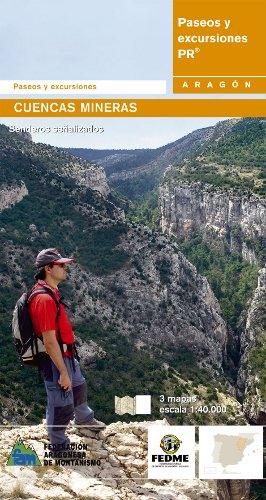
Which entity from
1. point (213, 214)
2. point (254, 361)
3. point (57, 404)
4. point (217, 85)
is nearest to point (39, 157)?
point (254, 361)

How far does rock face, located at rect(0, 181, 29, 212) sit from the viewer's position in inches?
1282

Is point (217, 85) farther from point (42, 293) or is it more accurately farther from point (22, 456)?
point (22, 456)

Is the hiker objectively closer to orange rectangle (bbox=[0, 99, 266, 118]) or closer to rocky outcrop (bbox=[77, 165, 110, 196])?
orange rectangle (bbox=[0, 99, 266, 118])

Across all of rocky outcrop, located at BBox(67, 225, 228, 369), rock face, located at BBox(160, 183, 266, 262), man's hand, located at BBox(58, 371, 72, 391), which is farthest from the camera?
rock face, located at BBox(160, 183, 266, 262)

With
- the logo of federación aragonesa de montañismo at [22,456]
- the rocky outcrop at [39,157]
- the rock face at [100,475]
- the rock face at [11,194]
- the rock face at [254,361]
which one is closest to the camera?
the rock face at [100,475]

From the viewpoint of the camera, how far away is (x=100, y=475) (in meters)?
4.61

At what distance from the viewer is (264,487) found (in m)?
22.7

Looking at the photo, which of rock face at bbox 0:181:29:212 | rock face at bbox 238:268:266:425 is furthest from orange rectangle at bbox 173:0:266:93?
rock face at bbox 0:181:29:212

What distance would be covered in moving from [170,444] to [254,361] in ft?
96.9

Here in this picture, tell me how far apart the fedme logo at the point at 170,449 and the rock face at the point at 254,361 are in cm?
2313

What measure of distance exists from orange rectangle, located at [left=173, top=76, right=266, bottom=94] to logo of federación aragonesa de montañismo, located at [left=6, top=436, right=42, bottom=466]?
4.74 metres

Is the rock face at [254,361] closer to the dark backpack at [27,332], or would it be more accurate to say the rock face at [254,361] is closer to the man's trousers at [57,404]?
the man's trousers at [57,404]

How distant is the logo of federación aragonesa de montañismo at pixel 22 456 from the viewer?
4559 millimetres

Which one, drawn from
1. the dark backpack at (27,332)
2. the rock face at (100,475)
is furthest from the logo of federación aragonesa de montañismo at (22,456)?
the dark backpack at (27,332)
